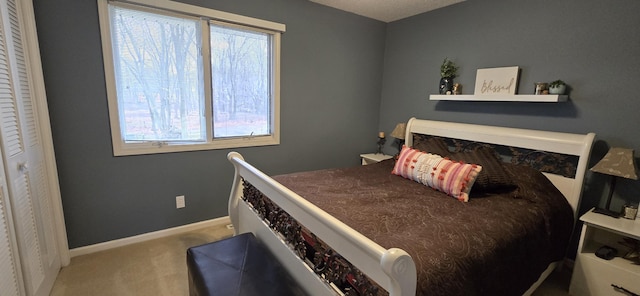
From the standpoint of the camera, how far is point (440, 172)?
211 centimetres

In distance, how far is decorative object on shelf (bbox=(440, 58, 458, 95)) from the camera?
2852 mm

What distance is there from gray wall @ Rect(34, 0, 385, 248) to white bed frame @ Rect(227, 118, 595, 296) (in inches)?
29.8

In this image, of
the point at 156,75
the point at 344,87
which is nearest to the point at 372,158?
the point at 344,87

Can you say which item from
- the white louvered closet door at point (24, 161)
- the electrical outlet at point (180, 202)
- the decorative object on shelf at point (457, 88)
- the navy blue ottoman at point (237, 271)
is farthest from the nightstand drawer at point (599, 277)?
the white louvered closet door at point (24, 161)

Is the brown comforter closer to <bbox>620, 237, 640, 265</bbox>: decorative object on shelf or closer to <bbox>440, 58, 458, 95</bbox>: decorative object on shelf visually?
<bbox>620, 237, 640, 265</bbox>: decorative object on shelf

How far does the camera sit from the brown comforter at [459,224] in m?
1.22

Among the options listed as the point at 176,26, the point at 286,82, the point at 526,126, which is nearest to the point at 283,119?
the point at 286,82

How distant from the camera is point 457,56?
9.34 ft

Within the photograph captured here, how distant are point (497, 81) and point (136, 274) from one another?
342cm

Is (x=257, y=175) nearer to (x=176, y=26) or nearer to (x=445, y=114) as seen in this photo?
(x=176, y=26)

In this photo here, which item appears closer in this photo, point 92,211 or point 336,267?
point 336,267

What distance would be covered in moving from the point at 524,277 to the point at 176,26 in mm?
3107

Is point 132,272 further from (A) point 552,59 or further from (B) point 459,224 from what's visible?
(A) point 552,59

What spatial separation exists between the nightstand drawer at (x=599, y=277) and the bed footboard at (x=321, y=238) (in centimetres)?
181
